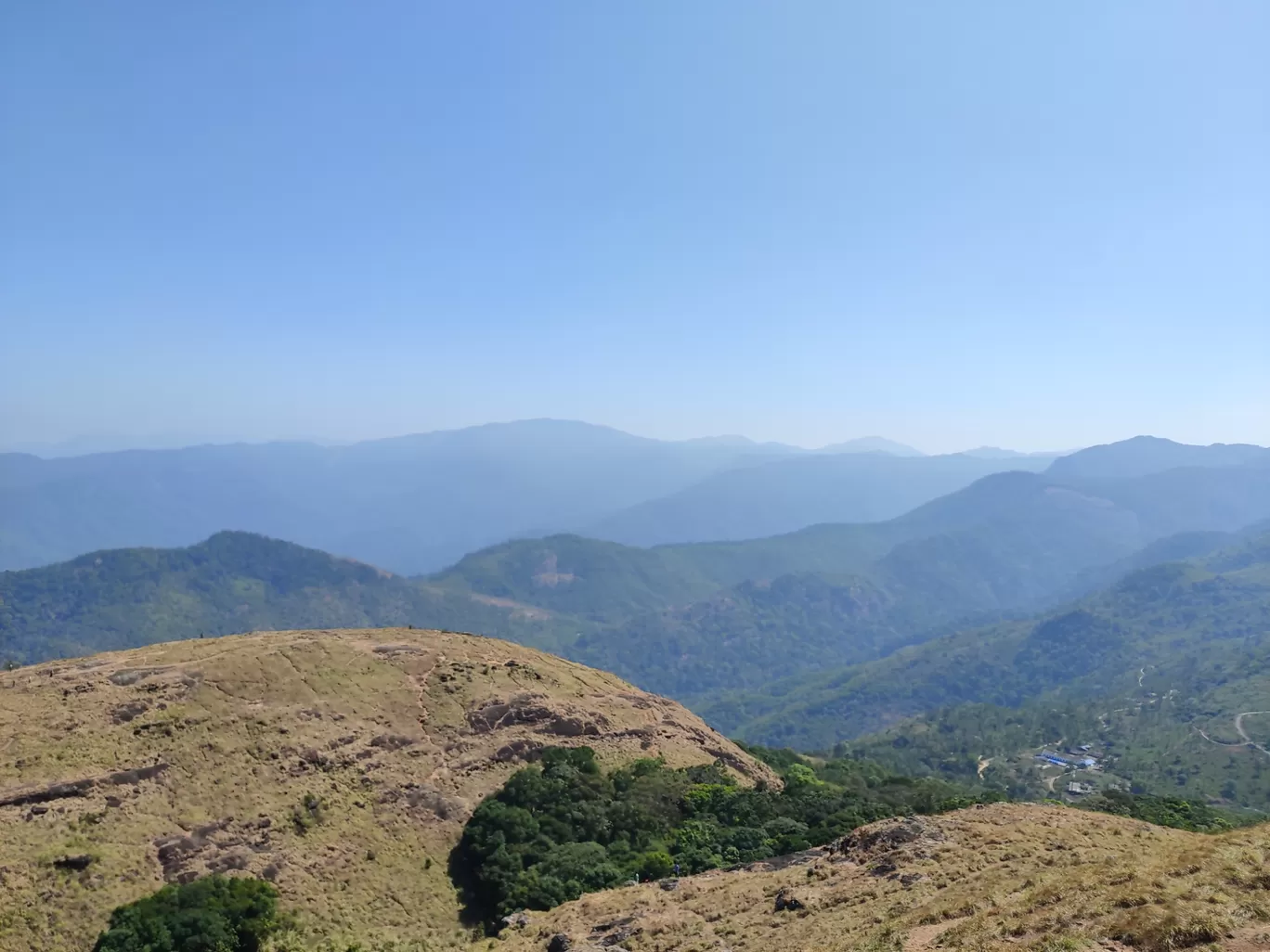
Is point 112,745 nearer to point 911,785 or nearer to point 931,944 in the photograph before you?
point 931,944

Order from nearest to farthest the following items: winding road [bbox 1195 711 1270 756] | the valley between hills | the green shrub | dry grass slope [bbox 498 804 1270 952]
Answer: dry grass slope [bbox 498 804 1270 952], the valley between hills, the green shrub, winding road [bbox 1195 711 1270 756]

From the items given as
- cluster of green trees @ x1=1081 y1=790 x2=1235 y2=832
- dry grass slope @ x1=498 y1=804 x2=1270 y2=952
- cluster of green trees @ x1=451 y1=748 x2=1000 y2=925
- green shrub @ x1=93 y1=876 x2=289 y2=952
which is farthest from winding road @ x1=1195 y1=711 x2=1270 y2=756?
green shrub @ x1=93 y1=876 x2=289 y2=952

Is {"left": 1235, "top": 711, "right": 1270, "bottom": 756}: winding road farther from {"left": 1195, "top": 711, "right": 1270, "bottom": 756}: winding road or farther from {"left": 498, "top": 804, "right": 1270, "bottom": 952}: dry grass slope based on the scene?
{"left": 498, "top": 804, "right": 1270, "bottom": 952}: dry grass slope

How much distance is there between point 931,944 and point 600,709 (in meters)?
40.5

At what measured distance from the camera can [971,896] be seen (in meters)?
27.6

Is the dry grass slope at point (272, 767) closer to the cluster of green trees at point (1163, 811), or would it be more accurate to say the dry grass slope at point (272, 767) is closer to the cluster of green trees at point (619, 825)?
the cluster of green trees at point (619, 825)

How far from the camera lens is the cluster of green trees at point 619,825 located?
42906 mm

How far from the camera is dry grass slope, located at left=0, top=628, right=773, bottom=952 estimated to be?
119ft

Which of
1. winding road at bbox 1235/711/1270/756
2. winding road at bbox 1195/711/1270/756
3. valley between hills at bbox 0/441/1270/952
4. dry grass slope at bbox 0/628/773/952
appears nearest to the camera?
valley between hills at bbox 0/441/1270/952

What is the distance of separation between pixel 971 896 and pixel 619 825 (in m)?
26.6

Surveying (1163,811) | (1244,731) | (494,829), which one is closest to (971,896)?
(494,829)

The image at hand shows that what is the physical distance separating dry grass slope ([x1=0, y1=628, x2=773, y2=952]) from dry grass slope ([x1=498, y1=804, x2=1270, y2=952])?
36.8 ft

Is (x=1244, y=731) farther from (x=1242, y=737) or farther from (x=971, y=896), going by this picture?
(x=971, y=896)

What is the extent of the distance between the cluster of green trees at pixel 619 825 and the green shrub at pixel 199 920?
12187 mm
